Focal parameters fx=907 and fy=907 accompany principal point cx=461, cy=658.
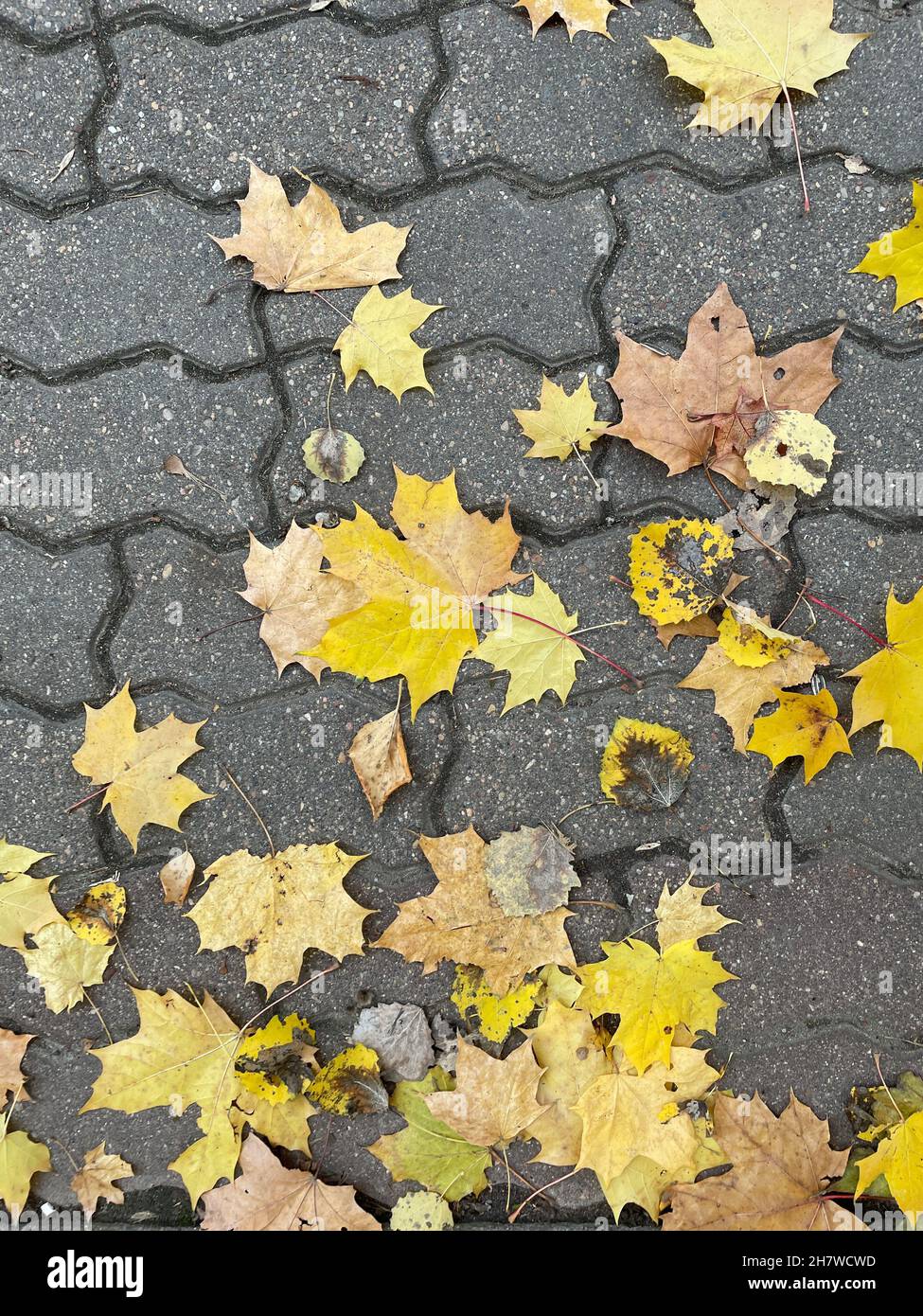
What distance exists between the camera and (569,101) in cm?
223

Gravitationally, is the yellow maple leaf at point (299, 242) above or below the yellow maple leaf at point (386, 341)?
above

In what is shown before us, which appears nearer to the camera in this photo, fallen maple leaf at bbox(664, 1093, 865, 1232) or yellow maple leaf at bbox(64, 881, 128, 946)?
fallen maple leaf at bbox(664, 1093, 865, 1232)

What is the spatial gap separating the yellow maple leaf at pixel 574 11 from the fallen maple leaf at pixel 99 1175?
3004mm

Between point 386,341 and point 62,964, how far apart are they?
1.75 metres

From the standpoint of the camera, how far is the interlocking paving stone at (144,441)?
226cm

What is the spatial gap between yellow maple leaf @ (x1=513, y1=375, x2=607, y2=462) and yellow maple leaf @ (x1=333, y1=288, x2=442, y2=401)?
276 millimetres

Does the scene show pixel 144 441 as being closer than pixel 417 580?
No

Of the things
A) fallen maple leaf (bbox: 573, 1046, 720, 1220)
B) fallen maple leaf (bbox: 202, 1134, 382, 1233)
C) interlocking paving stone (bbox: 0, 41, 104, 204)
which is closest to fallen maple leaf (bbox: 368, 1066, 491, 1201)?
fallen maple leaf (bbox: 202, 1134, 382, 1233)

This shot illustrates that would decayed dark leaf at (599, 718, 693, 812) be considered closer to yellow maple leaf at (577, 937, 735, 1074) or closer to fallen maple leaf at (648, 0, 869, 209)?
yellow maple leaf at (577, 937, 735, 1074)

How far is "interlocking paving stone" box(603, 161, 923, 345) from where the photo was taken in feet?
7.31

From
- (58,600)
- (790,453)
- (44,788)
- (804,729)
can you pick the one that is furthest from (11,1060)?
(790,453)

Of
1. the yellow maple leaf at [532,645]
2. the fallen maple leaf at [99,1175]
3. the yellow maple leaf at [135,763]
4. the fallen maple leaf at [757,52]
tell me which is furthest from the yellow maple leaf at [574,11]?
the fallen maple leaf at [99,1175]

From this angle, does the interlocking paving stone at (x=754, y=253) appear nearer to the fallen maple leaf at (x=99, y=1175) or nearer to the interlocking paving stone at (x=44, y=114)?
the interlocking paving stone at (x=44, y=114)

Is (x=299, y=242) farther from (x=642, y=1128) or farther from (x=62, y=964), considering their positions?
(x=642, y=1128)
